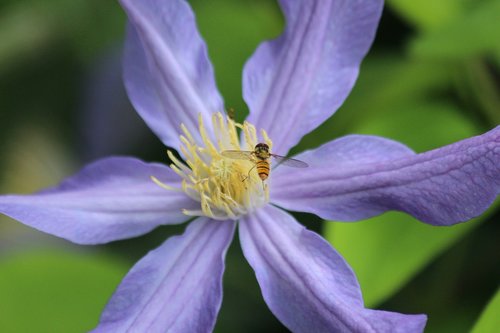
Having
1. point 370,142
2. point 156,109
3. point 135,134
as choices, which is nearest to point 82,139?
point 135,134

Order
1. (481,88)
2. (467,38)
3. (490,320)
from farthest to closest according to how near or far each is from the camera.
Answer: (481,88) < (467,38) < (490,320)

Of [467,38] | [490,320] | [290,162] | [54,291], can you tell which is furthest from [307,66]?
[54,291]

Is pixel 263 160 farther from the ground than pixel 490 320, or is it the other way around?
pixel 263 160

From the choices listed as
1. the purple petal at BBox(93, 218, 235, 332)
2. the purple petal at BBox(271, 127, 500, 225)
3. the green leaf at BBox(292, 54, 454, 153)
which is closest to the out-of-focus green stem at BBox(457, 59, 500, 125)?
the green leaf at BBox(292, 54, 454, 153)

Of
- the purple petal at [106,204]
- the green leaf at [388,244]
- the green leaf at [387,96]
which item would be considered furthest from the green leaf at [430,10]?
the purple petal at [106,204]

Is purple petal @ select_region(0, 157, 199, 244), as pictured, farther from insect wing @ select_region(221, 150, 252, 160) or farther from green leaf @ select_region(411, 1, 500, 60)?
green leaf @ select_region(411, 1, 500, 60)

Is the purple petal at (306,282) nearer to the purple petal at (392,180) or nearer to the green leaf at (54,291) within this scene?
the purple petal at (392,180)

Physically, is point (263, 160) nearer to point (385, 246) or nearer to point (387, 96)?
point (385, 246)
